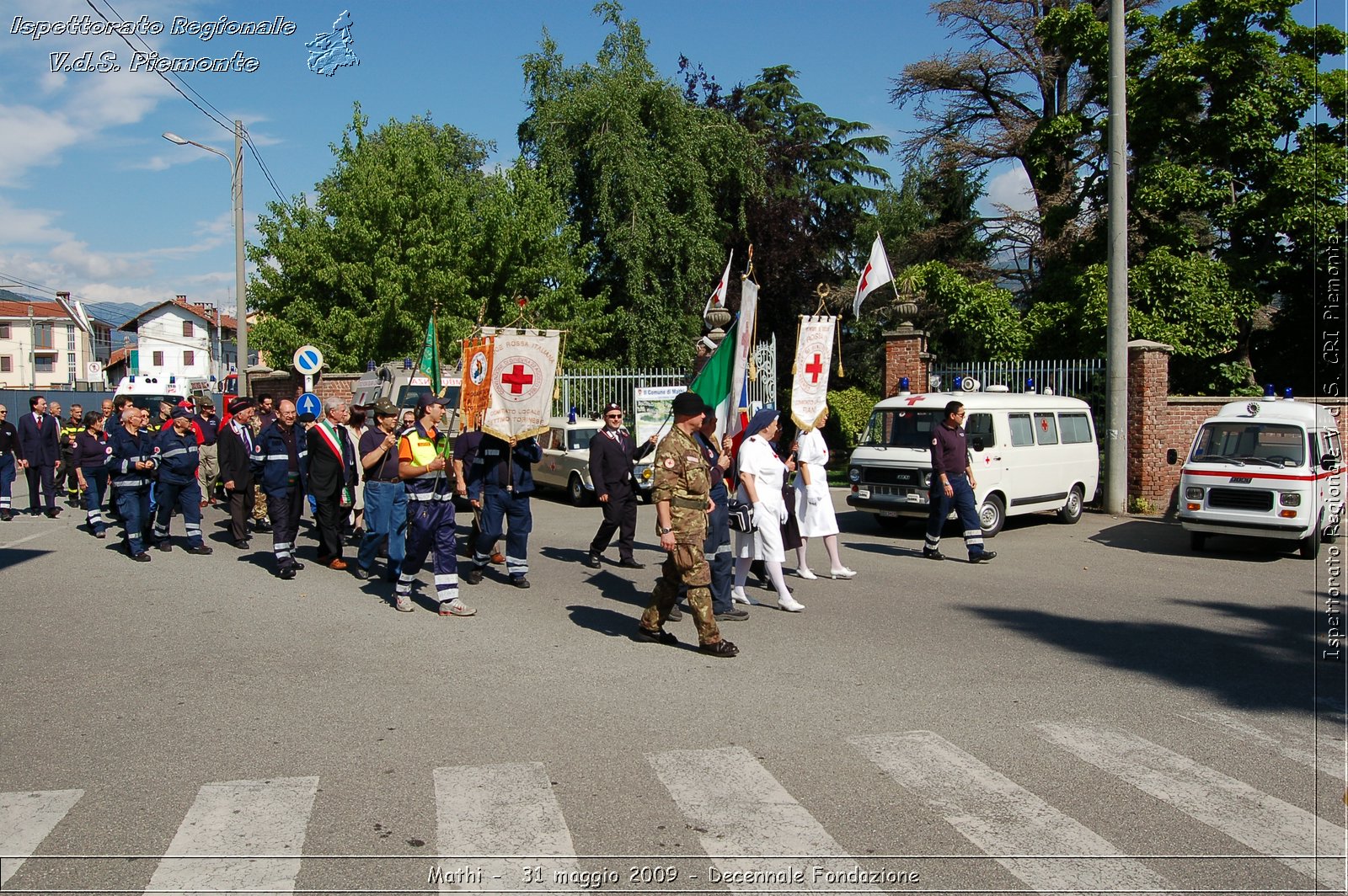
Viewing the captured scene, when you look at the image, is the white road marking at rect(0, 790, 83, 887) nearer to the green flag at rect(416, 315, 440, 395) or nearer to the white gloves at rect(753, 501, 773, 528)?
the white gloves at rect(753, 501, 773, 528)

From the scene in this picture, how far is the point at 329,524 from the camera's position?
1127 cm

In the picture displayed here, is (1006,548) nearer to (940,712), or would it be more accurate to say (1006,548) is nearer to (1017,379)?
(1017,379)

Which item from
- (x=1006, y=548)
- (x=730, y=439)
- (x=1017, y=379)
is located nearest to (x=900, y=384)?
(x=1017, y=379)

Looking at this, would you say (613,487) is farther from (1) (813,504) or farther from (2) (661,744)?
(2) (661,744)

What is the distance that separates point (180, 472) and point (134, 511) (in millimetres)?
647

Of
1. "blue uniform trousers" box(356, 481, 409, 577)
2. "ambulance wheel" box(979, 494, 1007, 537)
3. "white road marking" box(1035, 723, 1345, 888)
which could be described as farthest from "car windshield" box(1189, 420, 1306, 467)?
"blue uniform trousers" box(356, 481, 409, 577)

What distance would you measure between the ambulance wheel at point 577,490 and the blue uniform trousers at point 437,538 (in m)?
9.88

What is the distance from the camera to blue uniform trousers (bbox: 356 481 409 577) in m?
10.0

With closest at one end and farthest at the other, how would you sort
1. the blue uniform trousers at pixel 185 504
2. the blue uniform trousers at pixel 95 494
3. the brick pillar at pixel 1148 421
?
1. the blue uniform trousers at pixel 185 504
2. the blue uniform trousers at pixel 95 494
3. the brick pillar at pixel 1148 421

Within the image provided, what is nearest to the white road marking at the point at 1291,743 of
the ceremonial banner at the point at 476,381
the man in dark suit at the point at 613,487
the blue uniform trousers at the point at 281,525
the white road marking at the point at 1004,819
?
the white road marking at the point at 1004,819

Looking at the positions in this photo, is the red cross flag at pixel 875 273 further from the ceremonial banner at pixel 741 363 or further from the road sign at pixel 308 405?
the road sign at pixel 308 405

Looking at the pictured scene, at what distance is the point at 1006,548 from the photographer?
13.5 metres

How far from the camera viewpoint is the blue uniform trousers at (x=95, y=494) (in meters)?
13.9

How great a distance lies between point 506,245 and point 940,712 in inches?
984
